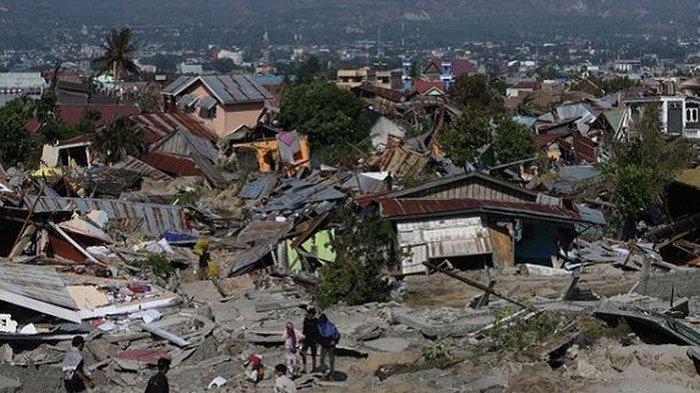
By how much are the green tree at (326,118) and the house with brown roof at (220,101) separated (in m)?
3.40

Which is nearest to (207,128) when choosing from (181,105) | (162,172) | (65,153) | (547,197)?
(181,105)

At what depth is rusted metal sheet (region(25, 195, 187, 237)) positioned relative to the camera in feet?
74.3

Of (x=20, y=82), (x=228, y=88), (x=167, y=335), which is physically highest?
(x=167, y=335)

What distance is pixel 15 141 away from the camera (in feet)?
116

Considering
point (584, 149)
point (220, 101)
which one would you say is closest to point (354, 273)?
point (584, 149)

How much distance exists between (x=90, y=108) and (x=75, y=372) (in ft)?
111

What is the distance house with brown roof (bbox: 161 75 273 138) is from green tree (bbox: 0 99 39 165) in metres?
7.07

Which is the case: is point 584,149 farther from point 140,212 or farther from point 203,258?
point 203,258

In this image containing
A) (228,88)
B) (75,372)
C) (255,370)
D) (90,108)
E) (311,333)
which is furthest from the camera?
(90,108)

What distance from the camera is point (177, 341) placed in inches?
543

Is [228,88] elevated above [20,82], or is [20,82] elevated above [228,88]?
[228,88]

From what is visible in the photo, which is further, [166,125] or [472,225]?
[166,125]

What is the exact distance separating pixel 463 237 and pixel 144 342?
22.4ft

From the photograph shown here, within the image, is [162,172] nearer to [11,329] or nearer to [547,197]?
[547,197]
